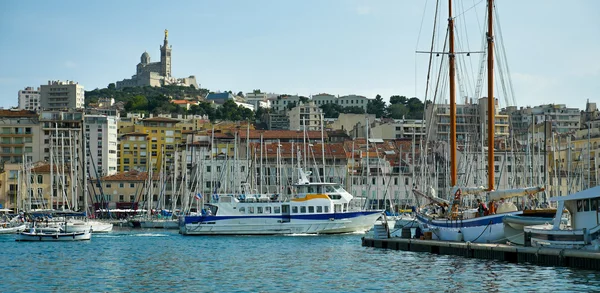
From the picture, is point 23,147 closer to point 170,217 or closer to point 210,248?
point 170,217

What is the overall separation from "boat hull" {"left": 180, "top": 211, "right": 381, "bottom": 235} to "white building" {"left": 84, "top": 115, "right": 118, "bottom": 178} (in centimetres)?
8124

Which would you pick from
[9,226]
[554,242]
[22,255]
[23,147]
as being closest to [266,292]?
[554,242]

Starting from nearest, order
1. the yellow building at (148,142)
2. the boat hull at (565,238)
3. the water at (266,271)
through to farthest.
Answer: the water at (266,271) → the boat hull at (565,238) → the yellow building at (148,142)

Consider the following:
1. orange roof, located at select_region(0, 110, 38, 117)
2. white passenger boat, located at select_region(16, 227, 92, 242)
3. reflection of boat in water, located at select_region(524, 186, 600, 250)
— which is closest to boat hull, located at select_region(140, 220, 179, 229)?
white passenger boat, located at select_region(16, 227, 92, 242)

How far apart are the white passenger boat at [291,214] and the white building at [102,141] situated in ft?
267

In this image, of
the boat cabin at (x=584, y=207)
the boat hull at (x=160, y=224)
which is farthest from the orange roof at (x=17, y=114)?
the boat cabin at (x=584, y=207)

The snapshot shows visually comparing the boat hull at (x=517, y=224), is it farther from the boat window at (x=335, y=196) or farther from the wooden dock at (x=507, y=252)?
the boat window at (x=335, y=196)

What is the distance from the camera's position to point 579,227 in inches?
1435

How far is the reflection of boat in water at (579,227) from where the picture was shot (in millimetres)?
35303

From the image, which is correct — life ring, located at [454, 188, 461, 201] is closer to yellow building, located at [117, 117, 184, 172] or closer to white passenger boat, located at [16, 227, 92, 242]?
white passenger boat, located at [16, 227, 92, 242]

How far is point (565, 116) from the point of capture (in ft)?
632

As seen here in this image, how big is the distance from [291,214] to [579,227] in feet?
120

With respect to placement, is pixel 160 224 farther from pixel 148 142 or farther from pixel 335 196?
pixel 148 142

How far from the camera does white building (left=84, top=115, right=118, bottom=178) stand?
151 m
